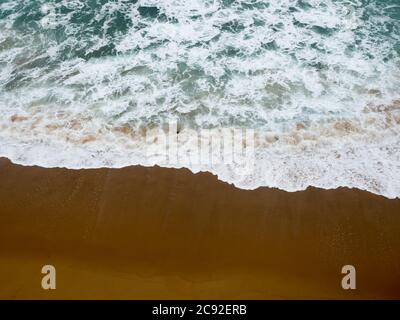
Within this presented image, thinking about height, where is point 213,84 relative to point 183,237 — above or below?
above

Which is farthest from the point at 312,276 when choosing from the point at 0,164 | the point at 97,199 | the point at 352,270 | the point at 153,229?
the point at 0,164

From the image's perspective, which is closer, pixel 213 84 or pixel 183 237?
pixel 183 237

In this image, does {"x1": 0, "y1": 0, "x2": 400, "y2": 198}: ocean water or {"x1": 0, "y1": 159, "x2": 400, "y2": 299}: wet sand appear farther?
{"x1": 0, "y1": 0, "x2": 400, "y2": 198}: ocean water

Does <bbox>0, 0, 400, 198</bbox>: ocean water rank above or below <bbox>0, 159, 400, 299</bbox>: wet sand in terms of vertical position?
above

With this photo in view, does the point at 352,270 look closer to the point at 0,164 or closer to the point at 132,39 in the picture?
the point at 0,164
